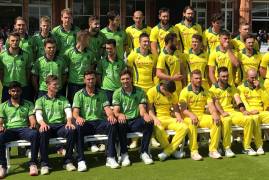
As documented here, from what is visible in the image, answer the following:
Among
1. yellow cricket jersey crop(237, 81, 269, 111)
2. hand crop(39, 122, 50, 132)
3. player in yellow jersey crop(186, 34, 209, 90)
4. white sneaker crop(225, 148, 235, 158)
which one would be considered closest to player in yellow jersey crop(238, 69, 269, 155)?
yellow cricket jersey crop(237, 81, 269, 111)

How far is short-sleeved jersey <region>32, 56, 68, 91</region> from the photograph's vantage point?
630 cm

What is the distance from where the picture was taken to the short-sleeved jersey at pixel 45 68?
6.30 meters

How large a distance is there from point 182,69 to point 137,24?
1195 mm

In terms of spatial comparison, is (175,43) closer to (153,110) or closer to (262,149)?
(153,110)

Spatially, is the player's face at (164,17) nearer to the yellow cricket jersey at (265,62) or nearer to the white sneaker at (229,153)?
the yellow cricket jersey at (265,62)

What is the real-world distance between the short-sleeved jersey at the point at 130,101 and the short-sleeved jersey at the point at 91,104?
7.0 inches

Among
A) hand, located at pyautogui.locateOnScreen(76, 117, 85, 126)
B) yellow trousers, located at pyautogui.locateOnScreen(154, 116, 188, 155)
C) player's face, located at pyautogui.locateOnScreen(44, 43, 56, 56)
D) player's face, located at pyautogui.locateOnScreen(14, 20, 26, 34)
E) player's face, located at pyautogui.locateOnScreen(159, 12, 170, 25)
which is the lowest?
yellow trousers, located at pyautogui.locateOnScreen(154, 116, 188, 155)

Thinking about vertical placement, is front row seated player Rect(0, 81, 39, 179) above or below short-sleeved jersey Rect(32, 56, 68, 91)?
below

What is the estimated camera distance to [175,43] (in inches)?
268

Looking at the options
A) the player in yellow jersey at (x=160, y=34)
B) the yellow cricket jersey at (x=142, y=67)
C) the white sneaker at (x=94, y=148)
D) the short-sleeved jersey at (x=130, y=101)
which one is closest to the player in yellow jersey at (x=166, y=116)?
the short-sleeved jersey at (x=130, y=101)

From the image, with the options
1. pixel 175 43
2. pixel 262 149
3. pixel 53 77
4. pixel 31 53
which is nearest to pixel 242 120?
pixel 262 149

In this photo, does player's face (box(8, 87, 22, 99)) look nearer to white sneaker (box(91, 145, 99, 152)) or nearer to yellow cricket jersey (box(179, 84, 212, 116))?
white sneaker (box(91, 145, 99, 152))

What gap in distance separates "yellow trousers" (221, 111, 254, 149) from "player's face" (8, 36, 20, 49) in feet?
10.2

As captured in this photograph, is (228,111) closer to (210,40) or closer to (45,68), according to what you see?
(210,40)
